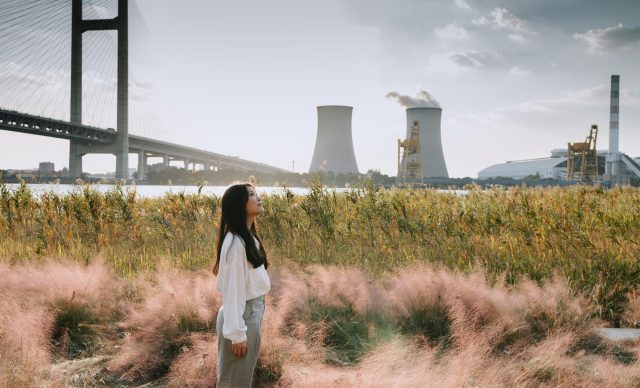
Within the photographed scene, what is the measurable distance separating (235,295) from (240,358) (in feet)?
0.92

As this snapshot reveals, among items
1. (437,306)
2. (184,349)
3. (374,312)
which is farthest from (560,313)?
(184,349)

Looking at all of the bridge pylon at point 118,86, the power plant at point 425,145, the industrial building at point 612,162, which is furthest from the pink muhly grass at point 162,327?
the industrial building at point 612,162

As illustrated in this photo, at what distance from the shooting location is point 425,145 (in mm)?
48719

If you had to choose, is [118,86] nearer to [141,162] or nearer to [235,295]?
[141,162]

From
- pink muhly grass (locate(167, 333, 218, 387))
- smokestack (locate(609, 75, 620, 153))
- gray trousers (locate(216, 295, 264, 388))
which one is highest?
smokestack (locate(609, 75, 620, 153))

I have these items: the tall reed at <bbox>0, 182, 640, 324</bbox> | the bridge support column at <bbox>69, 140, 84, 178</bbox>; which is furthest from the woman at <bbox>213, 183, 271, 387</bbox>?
the bridge support column at <bbox>69, 140, 84, 178</bbox>

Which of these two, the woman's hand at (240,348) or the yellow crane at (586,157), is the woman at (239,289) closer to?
the woman's hand at (240,348)

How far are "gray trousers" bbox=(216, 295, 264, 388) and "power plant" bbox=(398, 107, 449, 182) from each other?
42960 millimetres

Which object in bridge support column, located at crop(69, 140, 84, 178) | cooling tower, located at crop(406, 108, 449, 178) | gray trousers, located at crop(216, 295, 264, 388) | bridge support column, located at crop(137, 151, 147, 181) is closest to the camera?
gray trousers, located at crop(216, 295, 264, 388)

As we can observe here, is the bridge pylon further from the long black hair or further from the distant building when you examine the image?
the distant building

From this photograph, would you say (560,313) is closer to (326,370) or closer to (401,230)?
(326,370)

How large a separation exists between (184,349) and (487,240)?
3.70m

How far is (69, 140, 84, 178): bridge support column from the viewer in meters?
36.0

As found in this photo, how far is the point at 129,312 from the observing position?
12.0ft
